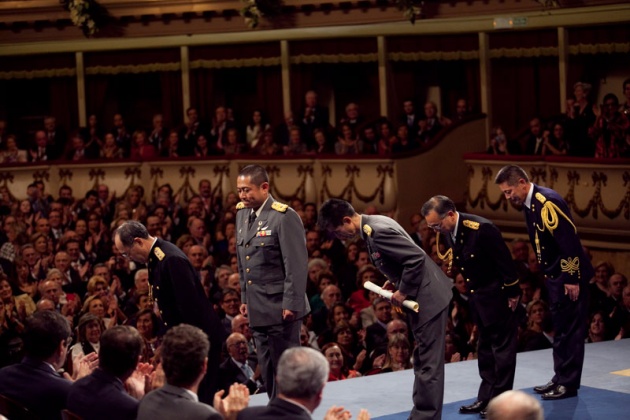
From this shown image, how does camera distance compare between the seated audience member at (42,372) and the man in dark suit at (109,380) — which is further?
the seated audience member at (42,372)

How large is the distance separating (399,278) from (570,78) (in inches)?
378

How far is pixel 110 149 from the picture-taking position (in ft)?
53.0

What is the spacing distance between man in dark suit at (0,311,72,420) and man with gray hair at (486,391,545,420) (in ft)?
6.57

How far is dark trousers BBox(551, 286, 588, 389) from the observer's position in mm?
6895

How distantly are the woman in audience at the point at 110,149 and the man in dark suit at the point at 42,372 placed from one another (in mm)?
11201

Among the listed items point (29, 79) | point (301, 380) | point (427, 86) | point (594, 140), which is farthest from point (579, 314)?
point (29, 79)

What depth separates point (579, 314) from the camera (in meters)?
6.91

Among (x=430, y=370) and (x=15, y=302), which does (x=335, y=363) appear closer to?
(x=430, y=370)

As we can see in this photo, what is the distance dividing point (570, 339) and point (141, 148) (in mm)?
10089

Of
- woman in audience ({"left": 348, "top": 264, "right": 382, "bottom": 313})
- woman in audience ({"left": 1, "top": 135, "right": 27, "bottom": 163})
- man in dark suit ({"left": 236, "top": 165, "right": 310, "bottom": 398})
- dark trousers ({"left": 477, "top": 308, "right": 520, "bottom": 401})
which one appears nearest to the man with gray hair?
man in dark suit ({"left": 236, "top": 165, "right": 310, "bottom": 398})

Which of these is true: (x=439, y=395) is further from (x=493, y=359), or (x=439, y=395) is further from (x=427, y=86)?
(x=427, y=86)

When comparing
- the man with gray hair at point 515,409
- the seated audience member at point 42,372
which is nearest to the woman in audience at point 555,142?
the seated audience member at point 42,372

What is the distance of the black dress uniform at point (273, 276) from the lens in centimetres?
643

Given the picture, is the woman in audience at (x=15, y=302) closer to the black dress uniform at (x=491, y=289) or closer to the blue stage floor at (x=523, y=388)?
the blue stage floor at (x=523, y=388)
